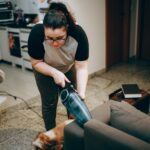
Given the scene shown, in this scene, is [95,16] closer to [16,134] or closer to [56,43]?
[16,134]

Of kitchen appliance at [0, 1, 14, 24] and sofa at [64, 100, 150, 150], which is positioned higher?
kitchen appliance at [0, 1, 14, 24]

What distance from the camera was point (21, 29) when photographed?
4137 mm

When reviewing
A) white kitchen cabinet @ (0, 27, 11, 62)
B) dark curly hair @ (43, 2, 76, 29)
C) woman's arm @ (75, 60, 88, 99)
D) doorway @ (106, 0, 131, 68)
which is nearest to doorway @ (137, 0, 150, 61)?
doorway @ (106, 0, 131, 68)

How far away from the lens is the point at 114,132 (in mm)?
1203

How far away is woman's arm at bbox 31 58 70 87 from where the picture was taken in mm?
1525

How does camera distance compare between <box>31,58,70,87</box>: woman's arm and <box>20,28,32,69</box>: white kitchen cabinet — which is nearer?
<box>31,58,70,87</box>: woman's arm

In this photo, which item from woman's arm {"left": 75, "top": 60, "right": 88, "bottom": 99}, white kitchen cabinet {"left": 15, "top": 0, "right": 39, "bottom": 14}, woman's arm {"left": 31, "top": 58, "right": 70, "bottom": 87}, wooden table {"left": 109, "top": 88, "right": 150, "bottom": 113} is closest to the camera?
woman's arm {"left": 31, "top": 58, "right": 70, "bottom": 87}

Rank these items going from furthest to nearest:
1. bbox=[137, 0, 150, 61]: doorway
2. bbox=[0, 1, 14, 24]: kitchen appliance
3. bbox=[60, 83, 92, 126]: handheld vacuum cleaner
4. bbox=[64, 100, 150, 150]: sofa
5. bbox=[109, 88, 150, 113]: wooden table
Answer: bbox=[0, 1, 14, 24]: kitchen appliance
bbox=[137, 0, 150, 61]: doorway
bbox=[109, 88, 150, 113]: wooden table
bbox=[60, 83, 92, 126]: handheld vacuum cleaner
bbox=[64, 100, 150, 150]: sofa

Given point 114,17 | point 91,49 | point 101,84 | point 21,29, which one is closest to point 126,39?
point 114,17

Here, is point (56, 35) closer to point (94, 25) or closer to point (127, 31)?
point (94, 25)

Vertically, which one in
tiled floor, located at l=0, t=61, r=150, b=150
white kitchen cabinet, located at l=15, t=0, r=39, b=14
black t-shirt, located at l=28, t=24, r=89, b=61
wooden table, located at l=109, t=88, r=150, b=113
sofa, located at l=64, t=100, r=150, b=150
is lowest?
tiled floor, located at l=0, t=61, r=150, b=150

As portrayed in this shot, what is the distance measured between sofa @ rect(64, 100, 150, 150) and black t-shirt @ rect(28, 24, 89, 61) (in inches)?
18.4

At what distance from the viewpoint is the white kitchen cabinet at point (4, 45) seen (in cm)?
460

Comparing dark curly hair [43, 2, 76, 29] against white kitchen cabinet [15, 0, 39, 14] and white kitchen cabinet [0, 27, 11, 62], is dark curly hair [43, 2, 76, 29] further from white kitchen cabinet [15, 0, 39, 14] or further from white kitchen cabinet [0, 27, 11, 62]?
white kitchen cabinet [0, 27, 11, 62]
